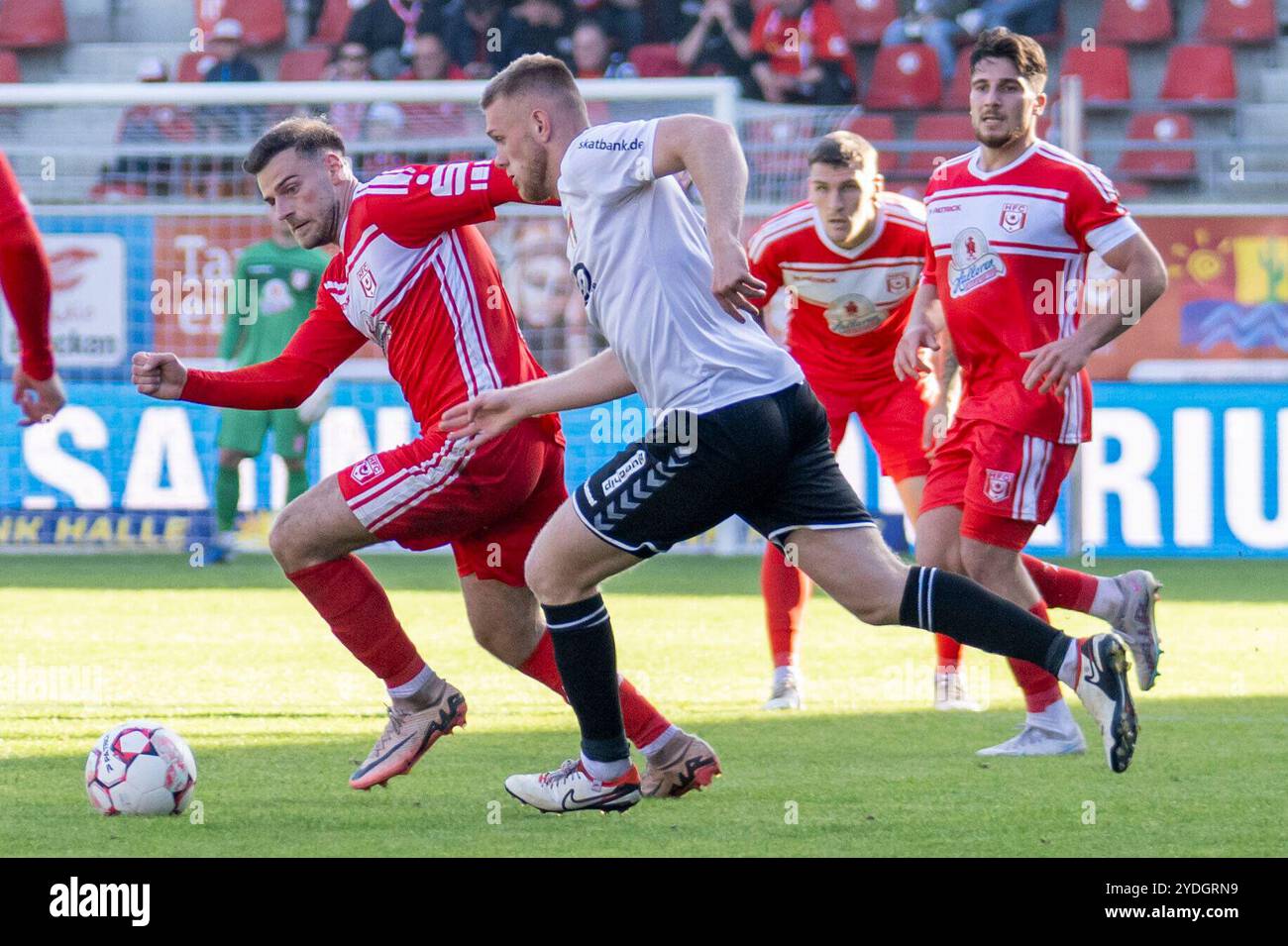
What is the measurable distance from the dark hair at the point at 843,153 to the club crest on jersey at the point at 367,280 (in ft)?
7.87

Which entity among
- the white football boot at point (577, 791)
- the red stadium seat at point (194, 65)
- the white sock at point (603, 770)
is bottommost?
the white football boot at point (577, 791)

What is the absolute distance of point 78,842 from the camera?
14.8 ft

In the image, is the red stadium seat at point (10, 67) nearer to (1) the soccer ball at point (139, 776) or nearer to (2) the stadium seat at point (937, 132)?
(2) the stadium seat at point (937, 132)

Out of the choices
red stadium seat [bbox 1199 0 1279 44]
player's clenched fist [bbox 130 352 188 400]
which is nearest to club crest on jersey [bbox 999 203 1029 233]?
player's clenched fist [bbox 130 352 188 400]

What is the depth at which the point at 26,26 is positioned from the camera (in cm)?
1845

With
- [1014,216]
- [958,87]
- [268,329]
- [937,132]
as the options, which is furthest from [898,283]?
[958,87]

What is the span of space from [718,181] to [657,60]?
13.6 metres

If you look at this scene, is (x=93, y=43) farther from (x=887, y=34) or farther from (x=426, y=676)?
→ (x=426, y=676)

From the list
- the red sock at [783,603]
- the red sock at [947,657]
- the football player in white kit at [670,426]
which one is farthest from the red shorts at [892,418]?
the football player in white kit at [670,426]

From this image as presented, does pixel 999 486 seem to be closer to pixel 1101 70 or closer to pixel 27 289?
pixel 27 289

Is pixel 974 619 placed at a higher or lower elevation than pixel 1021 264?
lower

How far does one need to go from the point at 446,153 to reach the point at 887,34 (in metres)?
5.40

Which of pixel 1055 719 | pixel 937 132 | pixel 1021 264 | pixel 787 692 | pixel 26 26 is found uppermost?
pixel 26 26

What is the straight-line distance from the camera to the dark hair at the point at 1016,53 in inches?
238
